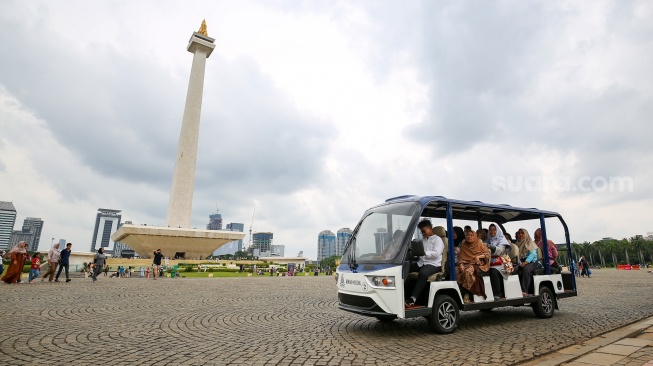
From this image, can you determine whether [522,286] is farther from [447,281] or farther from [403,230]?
[403,230]

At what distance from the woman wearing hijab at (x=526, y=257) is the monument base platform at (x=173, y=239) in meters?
49.6

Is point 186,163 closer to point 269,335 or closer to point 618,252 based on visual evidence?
point 269,335

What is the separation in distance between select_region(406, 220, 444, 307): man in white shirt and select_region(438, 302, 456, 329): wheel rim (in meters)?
0.60

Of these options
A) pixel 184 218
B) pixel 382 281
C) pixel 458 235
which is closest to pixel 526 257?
pixel 458 235

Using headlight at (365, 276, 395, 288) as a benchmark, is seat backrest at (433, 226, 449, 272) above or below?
above

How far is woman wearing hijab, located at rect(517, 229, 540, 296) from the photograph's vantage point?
8320 millimetres

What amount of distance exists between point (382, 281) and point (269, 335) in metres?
2.34

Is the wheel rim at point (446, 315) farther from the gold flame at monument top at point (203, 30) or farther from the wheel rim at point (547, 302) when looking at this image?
the gold flame at monument top at point (203, 30)

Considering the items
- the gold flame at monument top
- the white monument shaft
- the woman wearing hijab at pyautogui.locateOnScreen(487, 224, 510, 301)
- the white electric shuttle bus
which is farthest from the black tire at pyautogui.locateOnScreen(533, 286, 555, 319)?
the gold flame at monument top

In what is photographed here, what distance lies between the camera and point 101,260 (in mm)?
20906

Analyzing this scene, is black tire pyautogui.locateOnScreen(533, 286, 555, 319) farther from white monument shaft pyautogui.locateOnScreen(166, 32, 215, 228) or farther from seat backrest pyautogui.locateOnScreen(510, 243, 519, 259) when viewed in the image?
white monument shaft pyautogui.locateOnScreen(166, 32, 215, 228)

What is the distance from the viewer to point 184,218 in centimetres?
5384

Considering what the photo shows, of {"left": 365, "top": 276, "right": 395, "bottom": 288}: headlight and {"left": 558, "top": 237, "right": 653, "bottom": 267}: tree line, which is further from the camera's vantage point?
{"left": 558, "top": 237, "right": 653, "bottom": 267}: tree line

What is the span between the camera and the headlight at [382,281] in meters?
6.20
